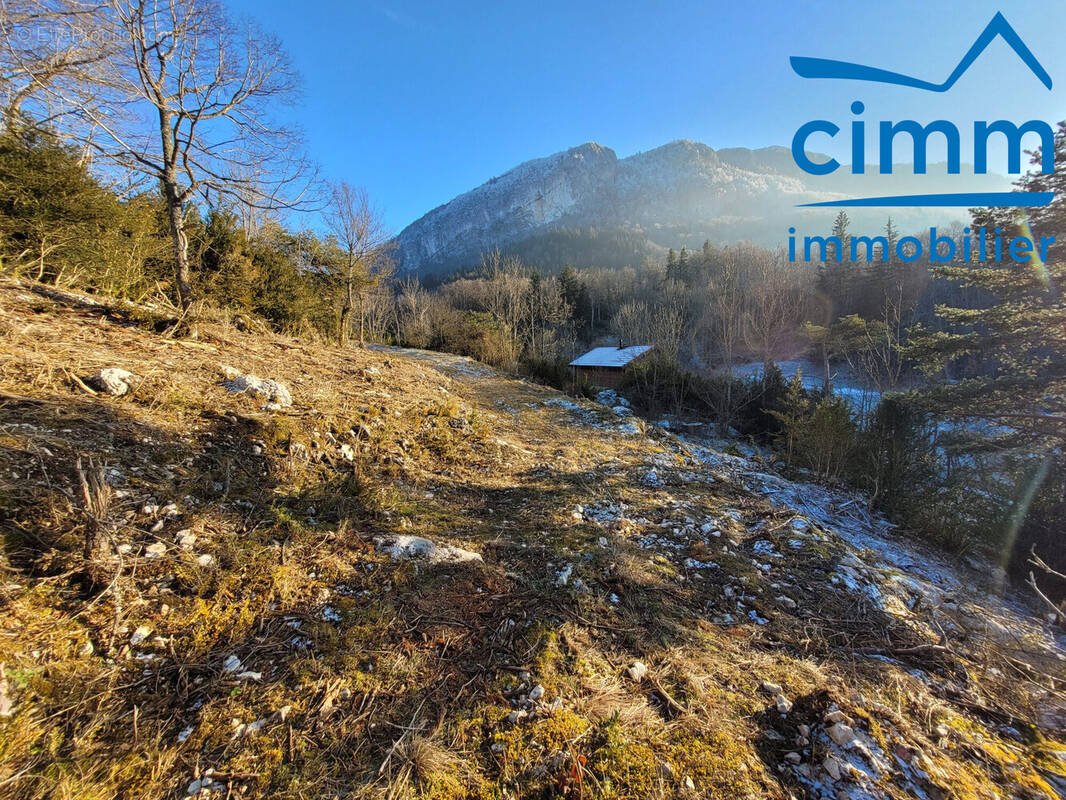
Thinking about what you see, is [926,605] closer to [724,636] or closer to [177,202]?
[724,636]

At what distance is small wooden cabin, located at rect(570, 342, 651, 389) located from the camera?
20781 mm

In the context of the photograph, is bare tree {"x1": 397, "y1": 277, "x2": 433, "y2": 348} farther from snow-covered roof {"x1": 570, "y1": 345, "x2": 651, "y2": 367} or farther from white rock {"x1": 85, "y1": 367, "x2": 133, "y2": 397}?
white rock {"x1": 85, "y1": 367, "x2": 133, "y2": 397}

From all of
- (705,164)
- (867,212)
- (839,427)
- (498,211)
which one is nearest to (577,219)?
(498,211)

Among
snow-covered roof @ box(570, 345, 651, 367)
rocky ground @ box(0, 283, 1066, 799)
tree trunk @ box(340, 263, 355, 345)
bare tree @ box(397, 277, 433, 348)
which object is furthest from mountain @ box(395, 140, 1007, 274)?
rocky ground @ box(0, 283, 1066, 799)

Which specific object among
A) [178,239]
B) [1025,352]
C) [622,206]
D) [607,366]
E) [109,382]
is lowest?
[607,366]

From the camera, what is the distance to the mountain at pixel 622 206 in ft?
281

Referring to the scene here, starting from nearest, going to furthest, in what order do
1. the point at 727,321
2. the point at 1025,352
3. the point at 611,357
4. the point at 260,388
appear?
the point at 260,388, the point at 1025,352, the point at 727,321, the point at 611,357

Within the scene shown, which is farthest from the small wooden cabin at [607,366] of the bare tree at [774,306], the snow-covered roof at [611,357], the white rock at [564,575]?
the white rock at [564,575]

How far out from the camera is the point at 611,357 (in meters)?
22.7

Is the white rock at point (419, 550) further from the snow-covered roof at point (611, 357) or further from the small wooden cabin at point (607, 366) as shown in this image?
the snow-covered roof at point (611, 357)

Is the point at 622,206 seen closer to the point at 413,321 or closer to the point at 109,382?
the point at 413,321

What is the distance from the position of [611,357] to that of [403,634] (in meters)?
21.9

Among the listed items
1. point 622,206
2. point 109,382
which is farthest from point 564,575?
point 622,206

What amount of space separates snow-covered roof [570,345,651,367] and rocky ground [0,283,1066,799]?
60.4ft
